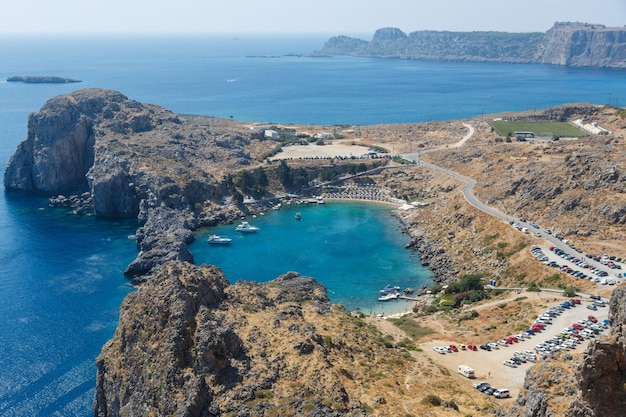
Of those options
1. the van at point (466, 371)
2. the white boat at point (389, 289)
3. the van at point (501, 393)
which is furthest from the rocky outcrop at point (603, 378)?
the white boat at point (389, 289)

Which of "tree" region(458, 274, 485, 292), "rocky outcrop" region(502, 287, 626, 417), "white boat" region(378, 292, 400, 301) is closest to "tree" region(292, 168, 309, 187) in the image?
"white boat" region(378, 292, 400, 301)

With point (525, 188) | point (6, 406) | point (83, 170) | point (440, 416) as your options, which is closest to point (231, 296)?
point (440, 416)

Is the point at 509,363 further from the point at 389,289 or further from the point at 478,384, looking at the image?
the point at 389,289

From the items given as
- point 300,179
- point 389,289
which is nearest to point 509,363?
point 389,289

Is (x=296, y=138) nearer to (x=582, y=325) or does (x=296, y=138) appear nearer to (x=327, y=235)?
(x=327, y=235)

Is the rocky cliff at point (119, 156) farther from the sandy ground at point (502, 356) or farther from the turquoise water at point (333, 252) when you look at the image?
the sandy ground at point (502, 356)

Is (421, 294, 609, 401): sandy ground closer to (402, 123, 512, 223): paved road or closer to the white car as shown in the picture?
the white car
